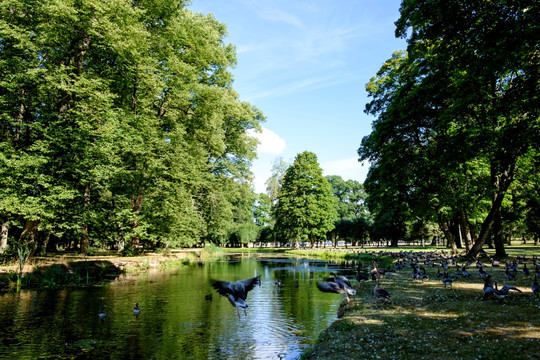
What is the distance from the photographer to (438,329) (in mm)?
8719

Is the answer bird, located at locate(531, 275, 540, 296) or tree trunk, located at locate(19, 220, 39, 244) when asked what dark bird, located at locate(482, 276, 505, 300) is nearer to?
bird, located at locate(531, 275, 540, 296)

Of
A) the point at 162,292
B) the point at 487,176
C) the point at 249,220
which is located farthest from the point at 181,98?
the point at 249,220

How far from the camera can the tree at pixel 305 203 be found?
208 feet

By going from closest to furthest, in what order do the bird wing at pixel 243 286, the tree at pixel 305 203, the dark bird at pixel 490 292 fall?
the bird wing at pixel 243 286, the dark bird at pixel 490 292, the tree at pixel 305 203

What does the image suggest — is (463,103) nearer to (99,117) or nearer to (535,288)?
(535,288)

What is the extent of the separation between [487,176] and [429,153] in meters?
7.09

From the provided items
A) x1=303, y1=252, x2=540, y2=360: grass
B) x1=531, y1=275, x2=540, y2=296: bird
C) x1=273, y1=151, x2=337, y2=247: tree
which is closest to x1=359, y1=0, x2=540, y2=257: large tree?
x1=531, y1=275, x2=540, y2=296: bird

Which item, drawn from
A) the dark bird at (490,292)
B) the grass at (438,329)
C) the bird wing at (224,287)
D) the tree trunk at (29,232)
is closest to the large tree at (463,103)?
the dark bird at (490,292)

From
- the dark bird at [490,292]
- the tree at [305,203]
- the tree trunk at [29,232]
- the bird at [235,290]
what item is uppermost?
the tree at [305,203]

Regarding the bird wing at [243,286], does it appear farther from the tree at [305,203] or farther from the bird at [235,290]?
the tree at [305,203]

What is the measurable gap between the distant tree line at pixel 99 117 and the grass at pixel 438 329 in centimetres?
1948

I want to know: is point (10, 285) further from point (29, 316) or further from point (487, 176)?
point (487, 176)

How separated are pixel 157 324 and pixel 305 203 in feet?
177

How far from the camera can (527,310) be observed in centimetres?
973
